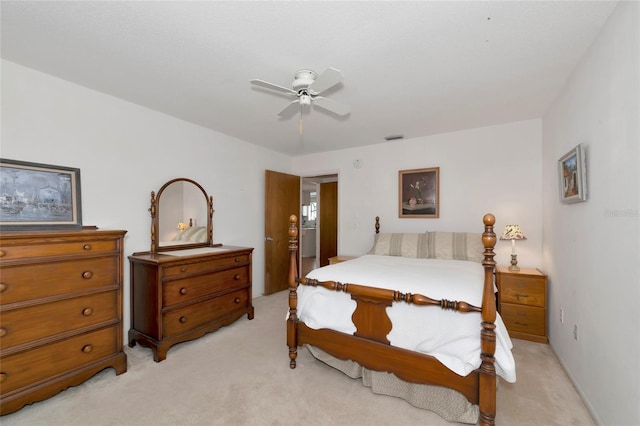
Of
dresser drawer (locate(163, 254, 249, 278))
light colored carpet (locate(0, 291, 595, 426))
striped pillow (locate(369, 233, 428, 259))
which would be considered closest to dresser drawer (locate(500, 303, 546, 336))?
light colored carpet (locate(0, 291, 595, 426))

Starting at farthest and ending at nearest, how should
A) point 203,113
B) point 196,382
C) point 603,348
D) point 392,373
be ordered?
1. point 203,113
2. point 196,382
3. point 392,373
4. point 603,348

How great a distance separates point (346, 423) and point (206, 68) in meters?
2.74

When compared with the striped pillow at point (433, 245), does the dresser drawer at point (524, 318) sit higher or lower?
lower

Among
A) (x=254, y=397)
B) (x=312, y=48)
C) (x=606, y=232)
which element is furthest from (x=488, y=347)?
(x=312, y=48)

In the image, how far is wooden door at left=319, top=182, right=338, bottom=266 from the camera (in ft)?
20.5

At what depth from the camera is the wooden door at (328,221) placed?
6.24m

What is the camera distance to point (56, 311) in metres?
1.98

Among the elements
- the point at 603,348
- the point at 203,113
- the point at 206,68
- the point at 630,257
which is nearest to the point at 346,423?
the point at 603,348


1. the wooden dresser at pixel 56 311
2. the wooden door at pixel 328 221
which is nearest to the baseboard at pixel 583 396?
the wooden dresser at pixel 56 311

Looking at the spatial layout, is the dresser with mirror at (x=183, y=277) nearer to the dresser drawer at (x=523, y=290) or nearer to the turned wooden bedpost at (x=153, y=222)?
the turned wooden bedpost at (x=153, y=222)

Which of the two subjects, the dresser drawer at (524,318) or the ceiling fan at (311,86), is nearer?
the ceiling fan at (311,86)

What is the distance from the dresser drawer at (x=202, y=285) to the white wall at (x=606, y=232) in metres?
3.18

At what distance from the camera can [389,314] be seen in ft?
6.42

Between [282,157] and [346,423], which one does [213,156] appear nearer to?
[282,157]
